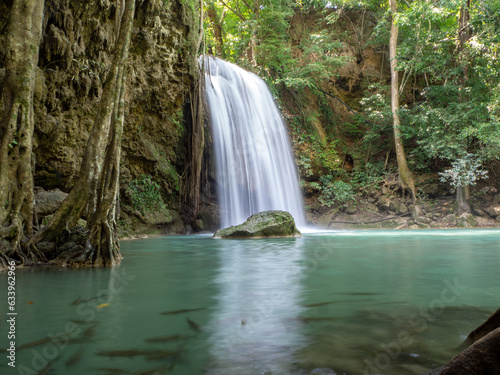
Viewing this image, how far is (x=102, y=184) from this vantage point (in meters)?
6.12

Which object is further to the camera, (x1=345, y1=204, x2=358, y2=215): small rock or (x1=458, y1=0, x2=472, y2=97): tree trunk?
(x1=345, y1=204, x2=358, y2=215): small rock

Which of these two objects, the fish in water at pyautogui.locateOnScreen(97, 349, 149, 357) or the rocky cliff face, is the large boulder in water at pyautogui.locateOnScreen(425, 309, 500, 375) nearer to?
the fish in water at pyautogui.locateOnScreen(97, 349, 149, 357)

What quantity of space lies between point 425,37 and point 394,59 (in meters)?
1.64

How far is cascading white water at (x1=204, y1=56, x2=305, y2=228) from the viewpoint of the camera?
1560 cm

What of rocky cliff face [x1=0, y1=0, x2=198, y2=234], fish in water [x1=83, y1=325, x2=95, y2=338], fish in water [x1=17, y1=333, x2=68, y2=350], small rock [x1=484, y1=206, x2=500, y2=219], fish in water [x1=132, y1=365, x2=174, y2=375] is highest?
rocky cliff face [x1=0, y1=0, x2=198, y2=234]

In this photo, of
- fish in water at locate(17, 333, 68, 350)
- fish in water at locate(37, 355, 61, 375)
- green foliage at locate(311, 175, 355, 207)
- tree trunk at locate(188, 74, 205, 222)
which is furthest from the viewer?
green foliage at locate(311, 175, 355, 207)

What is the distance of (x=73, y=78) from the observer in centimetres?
1012

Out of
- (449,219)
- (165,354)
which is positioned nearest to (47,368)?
(165,354)

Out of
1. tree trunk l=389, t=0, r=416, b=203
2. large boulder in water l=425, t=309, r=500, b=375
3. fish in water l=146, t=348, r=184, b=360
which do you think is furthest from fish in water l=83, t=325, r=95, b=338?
tree trunk l=389, t=0, r=416, b=203

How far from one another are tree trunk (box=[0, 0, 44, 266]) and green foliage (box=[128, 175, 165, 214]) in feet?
23.6

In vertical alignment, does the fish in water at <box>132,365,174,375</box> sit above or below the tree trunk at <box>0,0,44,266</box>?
below

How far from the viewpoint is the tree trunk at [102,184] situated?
5855 millimetres

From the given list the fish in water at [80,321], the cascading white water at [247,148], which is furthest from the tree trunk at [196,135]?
the fish in water at [80,321]

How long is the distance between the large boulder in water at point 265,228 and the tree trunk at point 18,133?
6.19 metres
